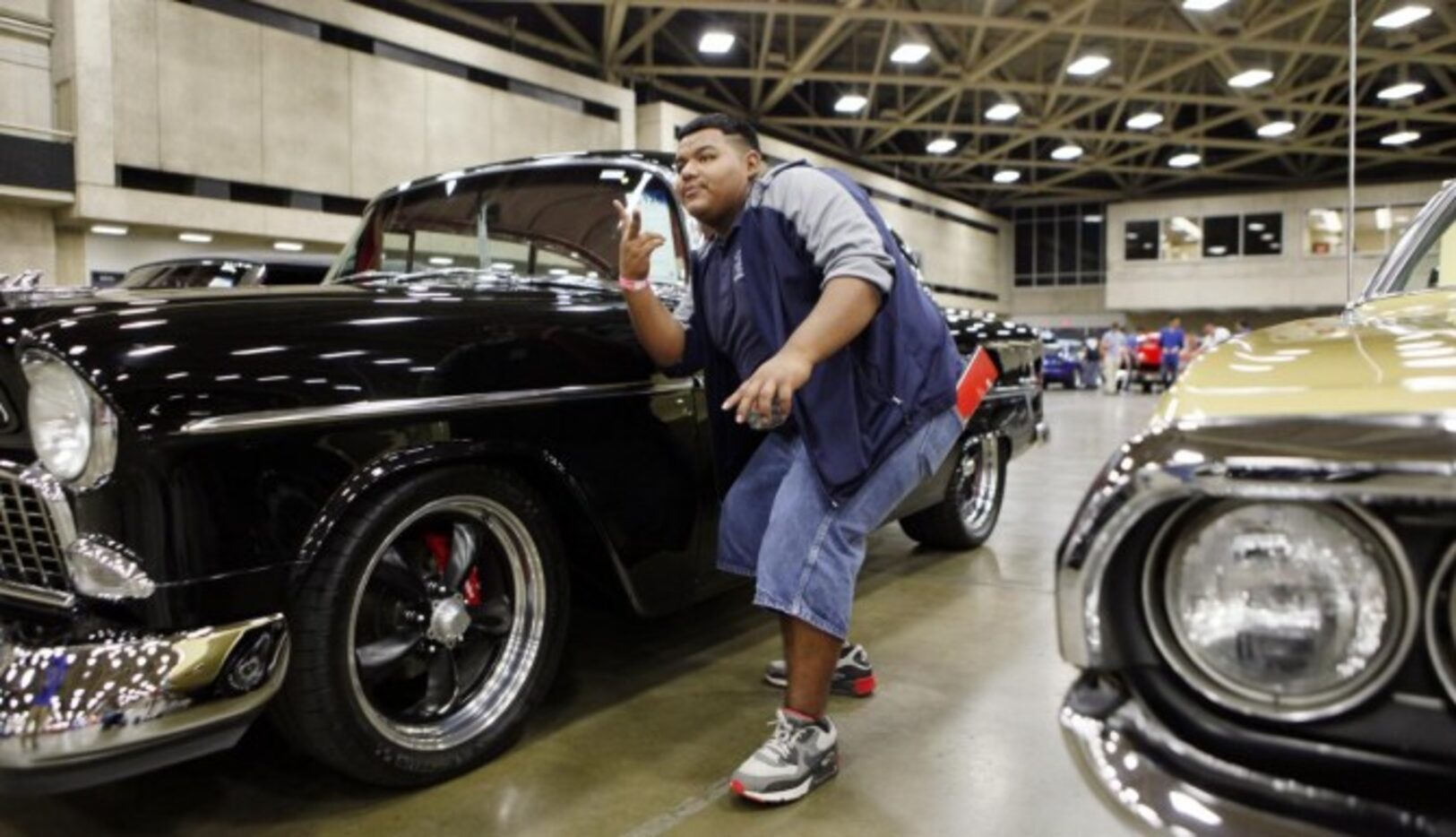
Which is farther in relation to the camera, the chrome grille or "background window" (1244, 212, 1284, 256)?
"background window" (1244, 212, 1284, 256)

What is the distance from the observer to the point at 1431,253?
8.17ft

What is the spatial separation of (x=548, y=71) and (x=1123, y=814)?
61.9 ft

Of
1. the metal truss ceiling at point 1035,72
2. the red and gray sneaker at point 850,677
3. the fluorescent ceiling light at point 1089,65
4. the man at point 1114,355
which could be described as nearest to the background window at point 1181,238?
the metal truss ceiling at point 1035,72

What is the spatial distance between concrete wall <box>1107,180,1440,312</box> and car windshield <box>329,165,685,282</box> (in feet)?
104

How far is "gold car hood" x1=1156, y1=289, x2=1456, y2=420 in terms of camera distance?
0.96m

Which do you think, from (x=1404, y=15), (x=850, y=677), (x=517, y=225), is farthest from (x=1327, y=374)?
(x=1404, y=15)

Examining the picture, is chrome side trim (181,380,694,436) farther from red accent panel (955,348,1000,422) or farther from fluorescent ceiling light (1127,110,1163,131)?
fluorescent ceiling light (1127,110,1163,131)

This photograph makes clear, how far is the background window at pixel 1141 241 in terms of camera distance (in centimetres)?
3281

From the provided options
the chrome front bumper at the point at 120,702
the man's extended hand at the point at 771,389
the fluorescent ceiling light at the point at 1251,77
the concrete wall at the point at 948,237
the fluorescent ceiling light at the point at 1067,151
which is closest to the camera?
the chrome front bumper at the point at 120,702

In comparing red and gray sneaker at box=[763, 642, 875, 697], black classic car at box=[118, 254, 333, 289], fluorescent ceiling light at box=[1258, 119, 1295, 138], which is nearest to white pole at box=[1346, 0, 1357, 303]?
red and gray sneaker at box=[763, 642, 875, 697]

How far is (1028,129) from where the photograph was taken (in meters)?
24.9

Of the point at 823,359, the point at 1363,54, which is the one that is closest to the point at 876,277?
the point at 823,359

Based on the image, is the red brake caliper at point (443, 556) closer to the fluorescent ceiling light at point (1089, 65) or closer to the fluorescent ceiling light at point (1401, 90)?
the fluorescent ceiling light at point (1089, 65)

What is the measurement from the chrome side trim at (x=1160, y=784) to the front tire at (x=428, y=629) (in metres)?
1.46
